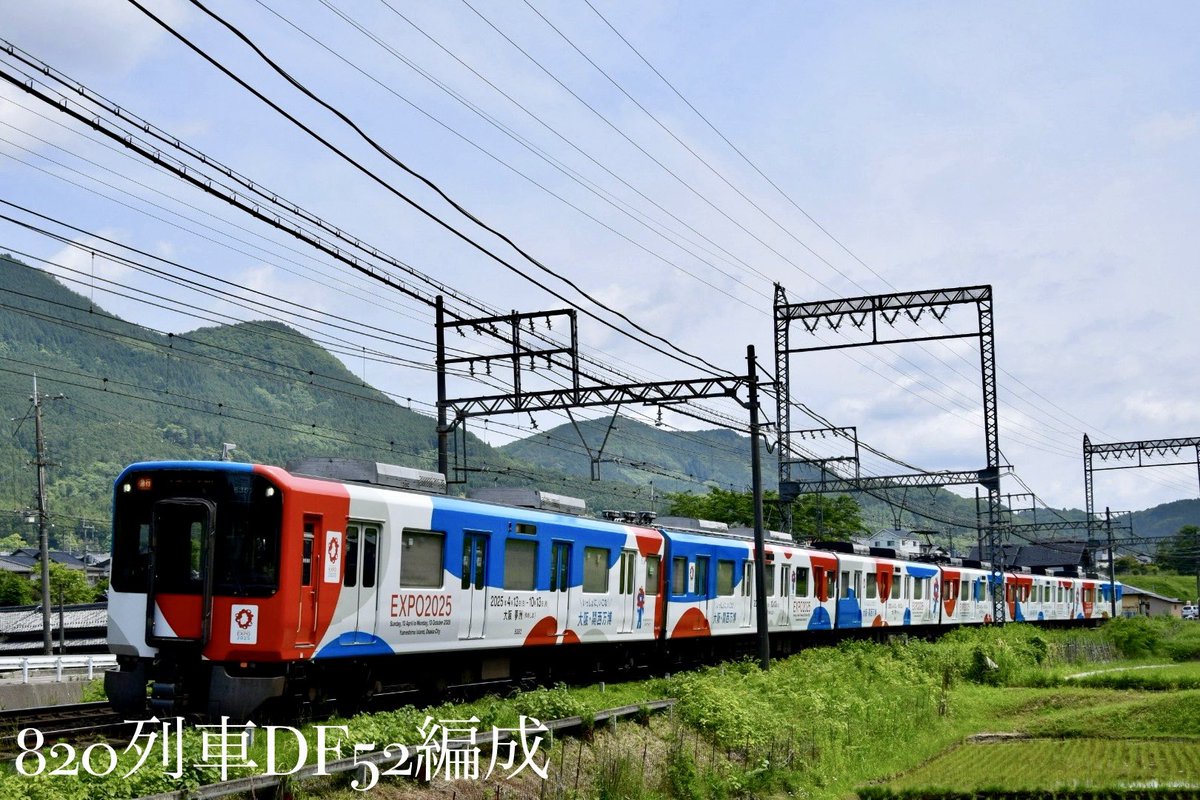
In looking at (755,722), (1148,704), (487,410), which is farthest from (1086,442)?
(755,722)

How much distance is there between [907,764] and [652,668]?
7178 mm

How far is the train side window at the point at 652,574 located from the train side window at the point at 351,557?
908cm

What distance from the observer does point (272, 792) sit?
10844 millimetres

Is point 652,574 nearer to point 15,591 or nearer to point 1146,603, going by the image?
point 15,591

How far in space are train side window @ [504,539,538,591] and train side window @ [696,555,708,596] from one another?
7177mm

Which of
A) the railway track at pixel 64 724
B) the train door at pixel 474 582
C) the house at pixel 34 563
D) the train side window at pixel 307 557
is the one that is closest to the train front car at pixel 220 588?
the train side window at pixel 307 557

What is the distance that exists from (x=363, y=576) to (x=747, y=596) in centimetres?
1464

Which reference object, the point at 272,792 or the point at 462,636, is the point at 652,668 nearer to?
the point at 462,636

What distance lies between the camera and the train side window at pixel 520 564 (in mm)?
19484

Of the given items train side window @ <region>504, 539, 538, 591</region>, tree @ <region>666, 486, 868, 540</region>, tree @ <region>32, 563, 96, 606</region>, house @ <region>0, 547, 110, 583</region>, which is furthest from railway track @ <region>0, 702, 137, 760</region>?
house @ <region>0, 547, 110, 583</region>

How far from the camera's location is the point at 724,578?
28.0 metres

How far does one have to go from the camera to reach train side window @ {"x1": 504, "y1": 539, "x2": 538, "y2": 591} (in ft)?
63.9

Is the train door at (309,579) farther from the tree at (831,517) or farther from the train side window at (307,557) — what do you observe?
the tree at (831,517)

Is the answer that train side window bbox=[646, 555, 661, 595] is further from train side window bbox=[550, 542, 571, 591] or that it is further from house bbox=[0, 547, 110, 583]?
house bbox=[0, 547, 110, 583]
